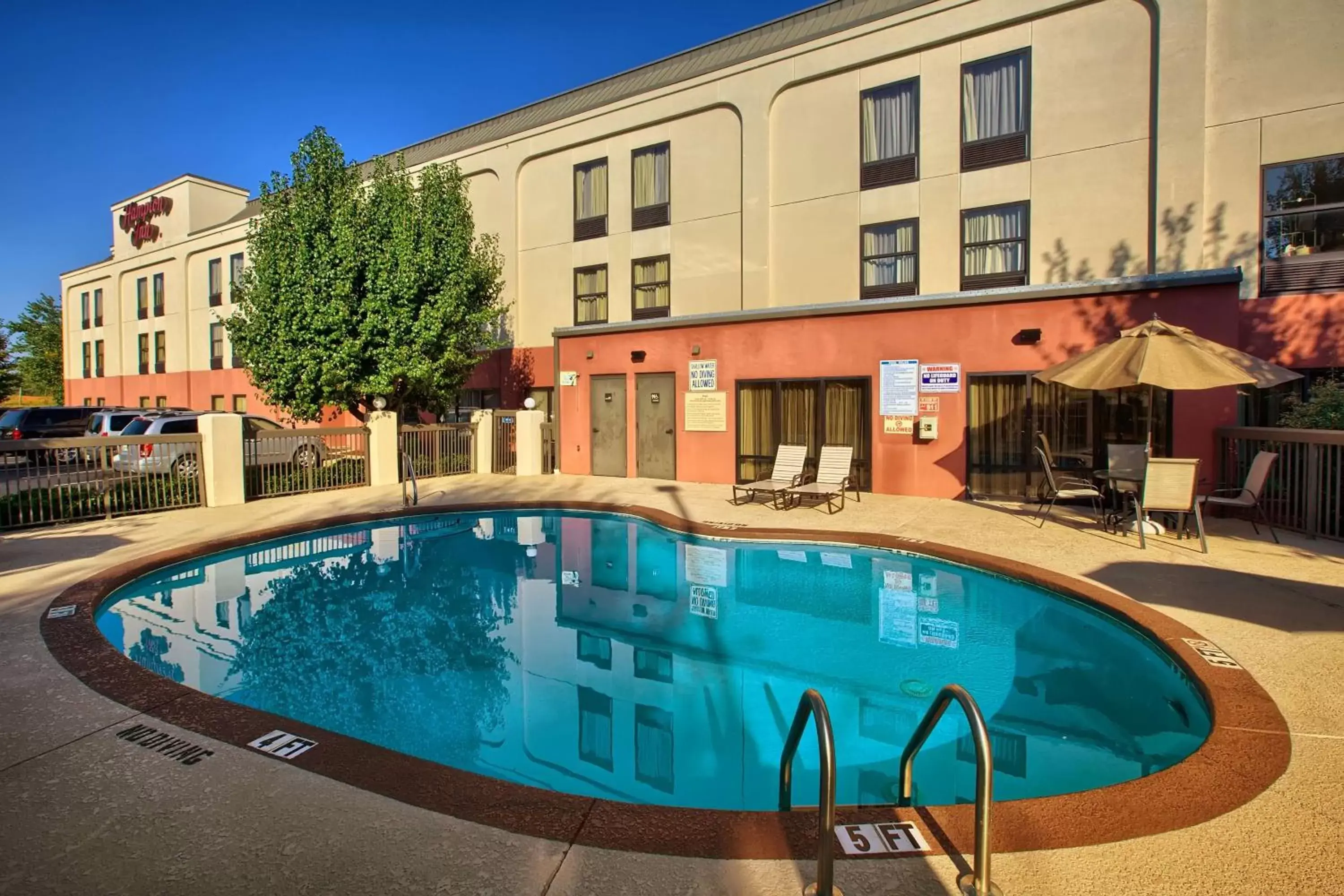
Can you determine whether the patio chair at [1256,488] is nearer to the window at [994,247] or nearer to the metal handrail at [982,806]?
the window at [994,247]

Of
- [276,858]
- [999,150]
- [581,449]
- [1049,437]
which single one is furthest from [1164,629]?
[581,449]

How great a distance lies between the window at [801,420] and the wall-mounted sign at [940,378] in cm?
98

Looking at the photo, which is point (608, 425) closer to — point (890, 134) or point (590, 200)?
point (590, 200)

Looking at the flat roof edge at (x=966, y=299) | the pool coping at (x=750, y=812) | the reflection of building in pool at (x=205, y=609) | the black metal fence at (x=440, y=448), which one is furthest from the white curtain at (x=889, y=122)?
the reflection of building in pool at (x=205, y=609)

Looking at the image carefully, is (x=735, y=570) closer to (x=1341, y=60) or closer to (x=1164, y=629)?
(x=1164, y=629)

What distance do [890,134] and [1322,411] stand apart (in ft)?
31.7

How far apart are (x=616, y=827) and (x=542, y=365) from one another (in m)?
18.1

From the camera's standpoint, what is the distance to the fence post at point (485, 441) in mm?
17078

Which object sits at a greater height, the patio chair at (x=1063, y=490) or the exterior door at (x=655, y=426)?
the exterior door at (x=655, y=426)

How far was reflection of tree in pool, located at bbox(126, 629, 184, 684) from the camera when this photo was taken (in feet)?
17.9

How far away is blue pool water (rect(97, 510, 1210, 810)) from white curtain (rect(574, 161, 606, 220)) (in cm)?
1316

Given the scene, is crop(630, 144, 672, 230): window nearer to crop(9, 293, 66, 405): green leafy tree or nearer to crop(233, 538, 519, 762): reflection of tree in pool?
crop(233, 538, 519, 762): reflection of tree in pool

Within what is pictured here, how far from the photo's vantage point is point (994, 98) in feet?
46.0

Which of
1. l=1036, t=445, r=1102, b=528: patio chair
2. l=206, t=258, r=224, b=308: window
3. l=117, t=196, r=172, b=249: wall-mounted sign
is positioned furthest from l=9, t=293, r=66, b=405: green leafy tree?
l=1036, t=445, r=1102, b=528: patio chair
